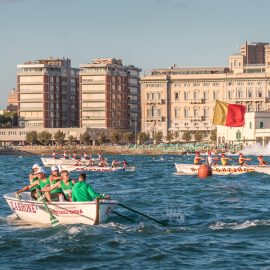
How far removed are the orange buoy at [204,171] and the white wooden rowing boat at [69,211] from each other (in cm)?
3344

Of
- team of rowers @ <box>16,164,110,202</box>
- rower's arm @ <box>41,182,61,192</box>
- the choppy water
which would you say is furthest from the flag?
rower's arm @ <box>41,182,61,192</box>

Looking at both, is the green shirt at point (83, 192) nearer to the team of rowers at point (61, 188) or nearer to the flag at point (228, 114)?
the team of rowers at point (61, 188)

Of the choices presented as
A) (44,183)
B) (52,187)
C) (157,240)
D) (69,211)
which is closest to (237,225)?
(157,240)

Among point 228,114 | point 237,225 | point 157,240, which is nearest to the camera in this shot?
point 157,240

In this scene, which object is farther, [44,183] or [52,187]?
[44,183]

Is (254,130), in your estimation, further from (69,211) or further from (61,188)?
(69,211)

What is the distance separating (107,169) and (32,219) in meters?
50.5

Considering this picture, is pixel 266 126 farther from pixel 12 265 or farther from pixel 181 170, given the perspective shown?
pixel 12 265

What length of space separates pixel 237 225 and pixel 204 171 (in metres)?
33.4

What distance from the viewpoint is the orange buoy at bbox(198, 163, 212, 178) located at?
69.4m

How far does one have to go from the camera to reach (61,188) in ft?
120

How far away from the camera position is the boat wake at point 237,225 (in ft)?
116

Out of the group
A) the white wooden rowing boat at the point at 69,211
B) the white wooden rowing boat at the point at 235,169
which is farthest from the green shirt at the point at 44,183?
the white wooden rowing boat at the point at 235,169

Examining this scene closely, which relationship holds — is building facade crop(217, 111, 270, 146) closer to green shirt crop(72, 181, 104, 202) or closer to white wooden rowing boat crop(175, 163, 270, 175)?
white wooden rowing boat crop(175, 163, 270, 175)
